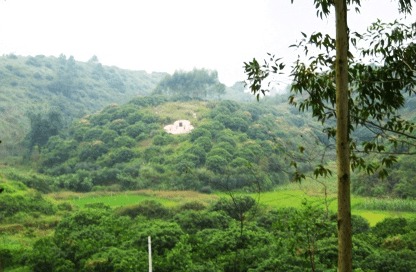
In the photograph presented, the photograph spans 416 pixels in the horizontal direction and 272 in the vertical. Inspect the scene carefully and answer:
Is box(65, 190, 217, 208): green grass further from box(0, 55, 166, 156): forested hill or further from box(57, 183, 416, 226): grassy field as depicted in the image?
box(0, 55, 166, 156): forested hill

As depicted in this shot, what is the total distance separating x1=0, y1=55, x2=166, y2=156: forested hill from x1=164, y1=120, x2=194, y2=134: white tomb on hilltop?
22.0 meters

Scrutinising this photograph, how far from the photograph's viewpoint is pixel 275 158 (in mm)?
43000

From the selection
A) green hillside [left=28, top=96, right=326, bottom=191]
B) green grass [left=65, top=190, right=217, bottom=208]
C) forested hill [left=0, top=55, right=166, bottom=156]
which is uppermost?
forested hill [left=0, top=55, right=166, bottom=156]

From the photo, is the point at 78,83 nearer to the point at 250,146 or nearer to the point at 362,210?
the point at 250,146

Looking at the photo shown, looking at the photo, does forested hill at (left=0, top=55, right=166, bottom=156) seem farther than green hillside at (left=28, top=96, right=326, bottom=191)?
Yes

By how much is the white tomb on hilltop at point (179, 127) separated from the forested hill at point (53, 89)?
22042 mm

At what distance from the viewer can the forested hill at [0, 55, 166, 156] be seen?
2840 inches

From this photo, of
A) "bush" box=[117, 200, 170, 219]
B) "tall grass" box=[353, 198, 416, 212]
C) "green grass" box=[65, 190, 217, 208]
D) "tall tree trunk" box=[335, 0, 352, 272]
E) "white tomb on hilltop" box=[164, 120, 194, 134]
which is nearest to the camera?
"tall tree trunk" box=[335, 0, 352, 272]

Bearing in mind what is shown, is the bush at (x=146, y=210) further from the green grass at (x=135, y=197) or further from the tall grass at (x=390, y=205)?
the tall grass at (x=390, y=205)

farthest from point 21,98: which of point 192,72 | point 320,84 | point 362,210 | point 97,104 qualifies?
point 320,84

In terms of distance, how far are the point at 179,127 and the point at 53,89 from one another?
49.9 meters

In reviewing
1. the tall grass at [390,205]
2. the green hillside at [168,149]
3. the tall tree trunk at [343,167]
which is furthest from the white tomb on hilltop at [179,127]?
the tall tree trunk at [343,167]

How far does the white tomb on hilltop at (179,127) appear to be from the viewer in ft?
175

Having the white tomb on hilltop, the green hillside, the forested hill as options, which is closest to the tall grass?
the green hillside
